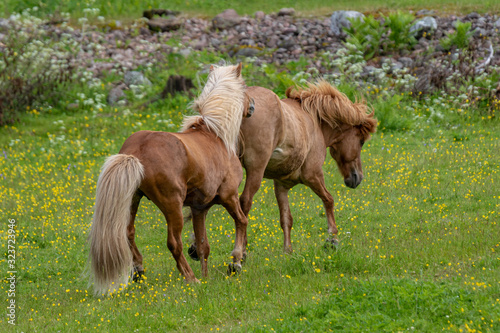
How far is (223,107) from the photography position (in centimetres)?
687

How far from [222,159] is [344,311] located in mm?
2274

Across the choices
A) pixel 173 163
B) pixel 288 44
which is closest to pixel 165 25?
pixel 288 44

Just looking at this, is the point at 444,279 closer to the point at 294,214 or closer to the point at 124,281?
the point at 124,281

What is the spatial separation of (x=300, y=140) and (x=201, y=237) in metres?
1.92

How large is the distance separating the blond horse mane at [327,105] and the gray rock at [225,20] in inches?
473

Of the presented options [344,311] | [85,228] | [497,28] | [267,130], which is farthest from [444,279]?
[497,28]

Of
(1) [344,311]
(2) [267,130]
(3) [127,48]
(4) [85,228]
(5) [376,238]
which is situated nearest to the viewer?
(1) [344,311]

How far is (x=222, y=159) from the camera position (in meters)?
6.60

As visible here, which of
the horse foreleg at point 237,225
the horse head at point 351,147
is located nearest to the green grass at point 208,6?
the horse head at point 351,147

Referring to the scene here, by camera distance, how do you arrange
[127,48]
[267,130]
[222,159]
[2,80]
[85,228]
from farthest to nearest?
[127,48]
[2,80]
[85,228]
[267,130]
[222,159]

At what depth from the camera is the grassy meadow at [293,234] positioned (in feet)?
17.4

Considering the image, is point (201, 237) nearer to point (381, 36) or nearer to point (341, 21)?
point (381, 36)

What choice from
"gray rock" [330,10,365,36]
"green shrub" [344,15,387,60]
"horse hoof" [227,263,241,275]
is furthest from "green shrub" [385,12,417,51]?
"horse hoof" [227,263,241,275]

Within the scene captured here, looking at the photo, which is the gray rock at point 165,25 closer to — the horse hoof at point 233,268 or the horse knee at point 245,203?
the horse knee at point 245,203
